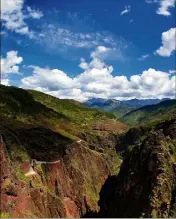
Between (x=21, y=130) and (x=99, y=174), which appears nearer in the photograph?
(x=21, y=130)

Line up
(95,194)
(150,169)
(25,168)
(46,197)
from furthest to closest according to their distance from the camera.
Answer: (95,194)
(25,168)
(46,197)
(150,169)

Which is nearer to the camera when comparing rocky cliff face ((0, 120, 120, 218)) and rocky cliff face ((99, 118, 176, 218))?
rocky cliff face ((99, 118, 176, 218))

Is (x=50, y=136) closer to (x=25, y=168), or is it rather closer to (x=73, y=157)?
(x=73, y=157)

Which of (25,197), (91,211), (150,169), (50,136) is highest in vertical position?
(50,136)

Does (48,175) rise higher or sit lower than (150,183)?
lower

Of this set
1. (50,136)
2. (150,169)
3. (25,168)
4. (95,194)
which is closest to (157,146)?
(150,169)

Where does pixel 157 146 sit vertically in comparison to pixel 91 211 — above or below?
above

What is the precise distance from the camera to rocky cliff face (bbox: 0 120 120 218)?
8493 centimetres

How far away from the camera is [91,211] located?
116312mm

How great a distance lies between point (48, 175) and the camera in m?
118

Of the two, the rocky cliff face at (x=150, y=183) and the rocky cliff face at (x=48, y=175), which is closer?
the rocky cliff face at (x=150, y=183)

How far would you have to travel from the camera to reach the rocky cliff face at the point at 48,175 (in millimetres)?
84931

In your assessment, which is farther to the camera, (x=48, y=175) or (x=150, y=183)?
(x=48, y=175)

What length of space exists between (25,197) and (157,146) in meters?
31.6
